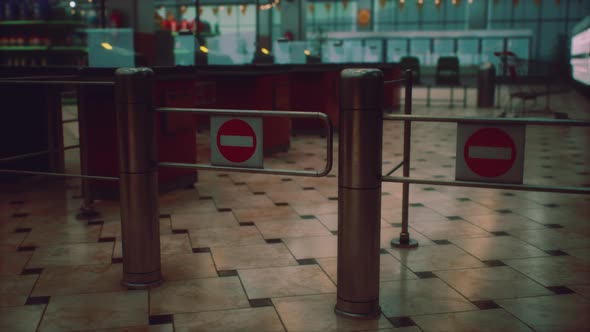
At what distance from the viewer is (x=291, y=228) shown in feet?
13.7

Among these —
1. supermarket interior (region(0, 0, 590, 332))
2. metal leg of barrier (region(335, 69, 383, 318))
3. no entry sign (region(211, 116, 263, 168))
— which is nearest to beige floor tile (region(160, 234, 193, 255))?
supermarket interior (region(0, 0, 590, 332))

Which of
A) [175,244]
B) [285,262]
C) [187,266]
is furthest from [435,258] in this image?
[175,244]

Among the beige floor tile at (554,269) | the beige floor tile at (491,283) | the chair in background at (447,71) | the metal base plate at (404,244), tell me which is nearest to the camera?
the beige floor tile at (491,283)

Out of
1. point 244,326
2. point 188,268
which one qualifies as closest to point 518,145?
Result: point 244,326

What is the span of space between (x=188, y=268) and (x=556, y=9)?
1108 inches

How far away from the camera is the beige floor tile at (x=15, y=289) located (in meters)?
2.90

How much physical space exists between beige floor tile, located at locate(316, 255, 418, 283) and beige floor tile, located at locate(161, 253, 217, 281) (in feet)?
1.95

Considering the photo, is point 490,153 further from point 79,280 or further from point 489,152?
point 79,280

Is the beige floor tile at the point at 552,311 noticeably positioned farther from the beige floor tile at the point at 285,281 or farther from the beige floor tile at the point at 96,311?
the beige floor tile at the point at 96,311

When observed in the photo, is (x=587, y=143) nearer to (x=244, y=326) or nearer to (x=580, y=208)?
(x=580, y=208)

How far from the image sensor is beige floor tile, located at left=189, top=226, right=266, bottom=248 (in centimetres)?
382

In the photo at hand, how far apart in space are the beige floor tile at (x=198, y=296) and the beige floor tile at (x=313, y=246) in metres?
0.56

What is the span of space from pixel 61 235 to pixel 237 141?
1837 mm

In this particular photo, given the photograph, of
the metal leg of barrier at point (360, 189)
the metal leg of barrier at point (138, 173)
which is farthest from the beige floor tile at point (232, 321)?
the metal leg of barrier at point (138, 173)
